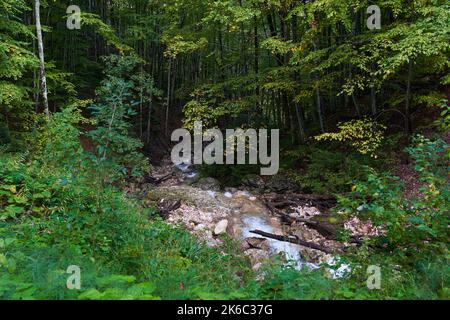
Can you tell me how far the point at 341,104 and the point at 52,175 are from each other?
13370 millimetres

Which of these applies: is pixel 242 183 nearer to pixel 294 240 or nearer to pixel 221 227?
pixel 221 227

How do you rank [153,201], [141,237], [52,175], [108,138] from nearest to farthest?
[108,138]
[141,237]
[52,175]
[153,201]

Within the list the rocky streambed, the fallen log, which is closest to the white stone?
the rocky streambed

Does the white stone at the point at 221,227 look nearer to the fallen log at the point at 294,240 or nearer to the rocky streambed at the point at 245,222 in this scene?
the rocky streambed at the point at 245,222

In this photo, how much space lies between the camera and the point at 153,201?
9.79 m

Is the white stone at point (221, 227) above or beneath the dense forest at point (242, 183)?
beneath

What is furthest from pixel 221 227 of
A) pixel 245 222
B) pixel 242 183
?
pixel 242 183

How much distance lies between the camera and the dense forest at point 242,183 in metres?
3.49

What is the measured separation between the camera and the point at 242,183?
40.4 feet

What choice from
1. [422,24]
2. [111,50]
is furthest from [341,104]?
[111,50]

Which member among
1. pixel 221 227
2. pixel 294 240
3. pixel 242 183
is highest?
pixel 242 183

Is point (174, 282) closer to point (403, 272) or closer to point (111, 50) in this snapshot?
point (403, 272)

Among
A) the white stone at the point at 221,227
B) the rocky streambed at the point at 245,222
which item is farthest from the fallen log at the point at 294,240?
the white stone at the point at 221,227

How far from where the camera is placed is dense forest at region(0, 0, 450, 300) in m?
3.49
